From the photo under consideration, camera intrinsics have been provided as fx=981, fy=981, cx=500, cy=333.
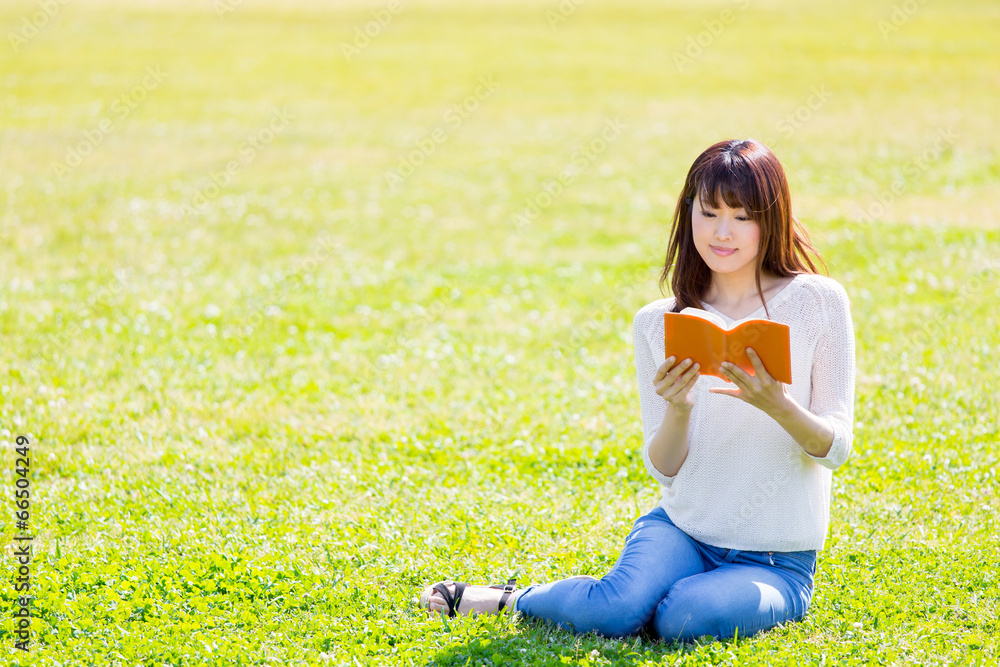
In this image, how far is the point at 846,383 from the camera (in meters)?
4.05

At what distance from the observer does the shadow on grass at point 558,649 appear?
4039 millimetres

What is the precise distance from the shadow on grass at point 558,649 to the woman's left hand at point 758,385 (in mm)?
1076

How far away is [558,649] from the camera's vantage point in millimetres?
4113

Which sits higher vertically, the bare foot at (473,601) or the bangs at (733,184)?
the bangs at (733,184)

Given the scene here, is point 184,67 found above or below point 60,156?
above

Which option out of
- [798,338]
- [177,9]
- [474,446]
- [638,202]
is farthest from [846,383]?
[177,9]

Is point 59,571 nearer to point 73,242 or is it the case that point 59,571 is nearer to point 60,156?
point 73,242

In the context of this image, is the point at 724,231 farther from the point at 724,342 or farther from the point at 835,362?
the point at 835,362

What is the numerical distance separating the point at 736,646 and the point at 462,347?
4691 millimetres

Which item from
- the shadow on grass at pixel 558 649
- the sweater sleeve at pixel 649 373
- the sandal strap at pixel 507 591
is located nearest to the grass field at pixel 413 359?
the shadow on grass at pixel 558 649

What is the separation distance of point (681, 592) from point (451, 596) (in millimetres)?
1072

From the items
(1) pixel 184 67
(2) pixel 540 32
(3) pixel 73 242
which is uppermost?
(2) pixel 540 32

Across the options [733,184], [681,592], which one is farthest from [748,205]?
[681,592]

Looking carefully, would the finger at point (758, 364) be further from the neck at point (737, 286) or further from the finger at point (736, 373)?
the neck at point (737, 286)
